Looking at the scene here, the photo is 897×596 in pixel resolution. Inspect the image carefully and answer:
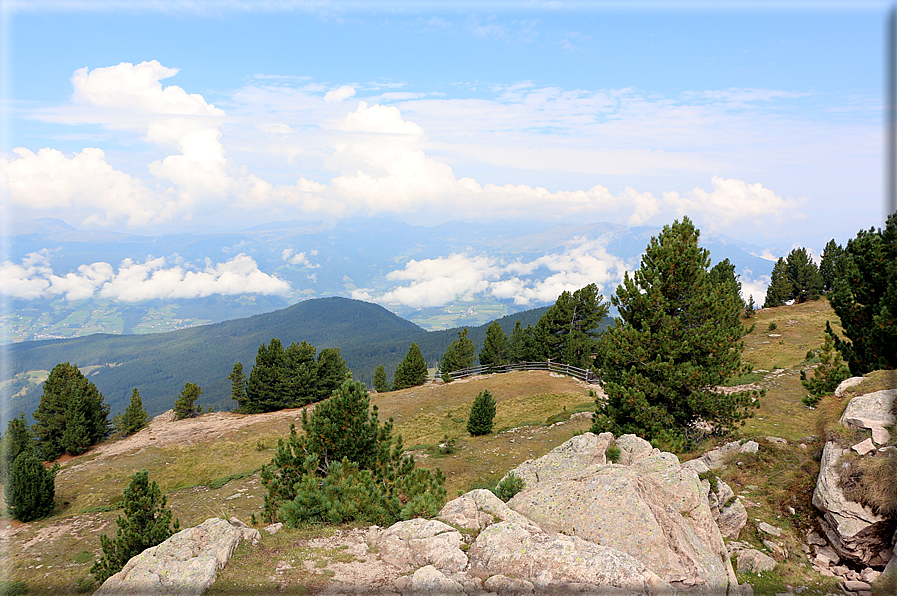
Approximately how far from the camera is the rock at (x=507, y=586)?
6.02 m

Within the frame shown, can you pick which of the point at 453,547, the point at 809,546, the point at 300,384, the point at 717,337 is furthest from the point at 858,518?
the point at 300,384

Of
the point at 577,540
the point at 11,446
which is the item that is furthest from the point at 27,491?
the point at 577,540

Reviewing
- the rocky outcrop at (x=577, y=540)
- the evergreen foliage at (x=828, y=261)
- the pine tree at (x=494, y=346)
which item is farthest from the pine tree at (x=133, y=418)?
the evergreen foliage at (x=828, y=261)

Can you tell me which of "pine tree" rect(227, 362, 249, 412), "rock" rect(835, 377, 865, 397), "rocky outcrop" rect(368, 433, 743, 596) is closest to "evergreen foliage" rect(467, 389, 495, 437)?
"rocky outcrop" rect(368, 433, 743, 596)

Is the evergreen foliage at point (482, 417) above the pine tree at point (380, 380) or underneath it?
above

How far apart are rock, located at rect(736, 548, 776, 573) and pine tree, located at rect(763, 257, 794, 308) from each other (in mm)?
60380

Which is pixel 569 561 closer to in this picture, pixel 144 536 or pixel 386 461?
pixel 386 461

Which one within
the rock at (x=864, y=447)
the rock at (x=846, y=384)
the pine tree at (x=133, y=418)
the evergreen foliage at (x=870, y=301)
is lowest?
the pine tree at (x=133, y=418)

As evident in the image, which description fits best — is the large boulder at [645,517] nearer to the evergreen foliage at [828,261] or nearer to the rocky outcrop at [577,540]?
the rocky outcrop at [577,540]

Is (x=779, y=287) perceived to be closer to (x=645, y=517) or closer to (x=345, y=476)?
(x=645, y=517)

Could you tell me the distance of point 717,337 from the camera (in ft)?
44.0

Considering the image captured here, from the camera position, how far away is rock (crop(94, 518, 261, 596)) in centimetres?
602

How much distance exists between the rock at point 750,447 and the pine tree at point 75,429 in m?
44.2

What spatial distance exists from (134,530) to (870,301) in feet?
78.6
